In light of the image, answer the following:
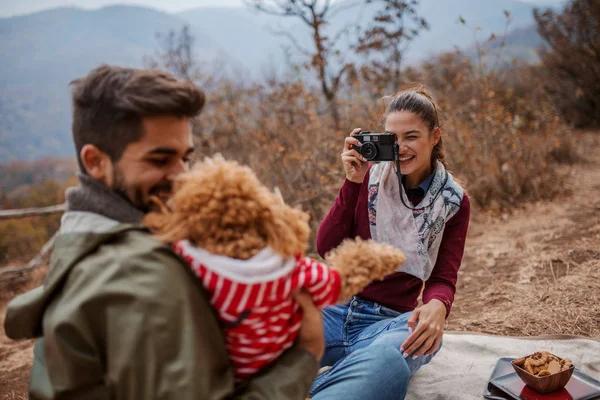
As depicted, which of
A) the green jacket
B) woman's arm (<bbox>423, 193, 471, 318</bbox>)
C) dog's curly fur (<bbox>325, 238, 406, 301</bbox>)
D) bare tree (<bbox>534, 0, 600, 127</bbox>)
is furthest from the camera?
bare tree (<bbox>534, 0, 600, 127</bbox>)

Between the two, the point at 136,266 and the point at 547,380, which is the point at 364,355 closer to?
the point at 547,380

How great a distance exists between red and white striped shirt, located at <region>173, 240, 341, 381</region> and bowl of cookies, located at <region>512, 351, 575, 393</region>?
44.3 inches

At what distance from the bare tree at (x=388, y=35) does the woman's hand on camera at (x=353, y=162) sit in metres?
5.30

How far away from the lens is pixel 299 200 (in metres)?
4.91

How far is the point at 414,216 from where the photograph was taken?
6.43 feet

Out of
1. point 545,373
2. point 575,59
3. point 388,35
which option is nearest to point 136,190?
point 545,373

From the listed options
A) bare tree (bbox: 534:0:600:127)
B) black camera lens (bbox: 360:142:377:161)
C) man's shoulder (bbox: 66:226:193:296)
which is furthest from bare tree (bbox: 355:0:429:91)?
man's shoulder (bbox: 66:226:193:296)

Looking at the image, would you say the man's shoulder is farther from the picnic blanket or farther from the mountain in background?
the mountain in background

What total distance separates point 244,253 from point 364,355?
80 centimetres

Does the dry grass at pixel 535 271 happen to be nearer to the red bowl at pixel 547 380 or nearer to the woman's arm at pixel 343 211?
the red bowl at pixel 547 380

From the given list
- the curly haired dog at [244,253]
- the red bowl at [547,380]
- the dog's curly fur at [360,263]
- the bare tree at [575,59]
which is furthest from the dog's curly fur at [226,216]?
the bare tree at [575,59]

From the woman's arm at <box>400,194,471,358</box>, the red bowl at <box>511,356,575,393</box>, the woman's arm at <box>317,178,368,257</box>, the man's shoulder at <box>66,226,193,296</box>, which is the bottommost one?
the red bowl at <box>511,356,575,393</box>

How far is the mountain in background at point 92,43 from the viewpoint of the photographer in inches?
1439

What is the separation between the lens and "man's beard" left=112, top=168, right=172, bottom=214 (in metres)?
1.04
